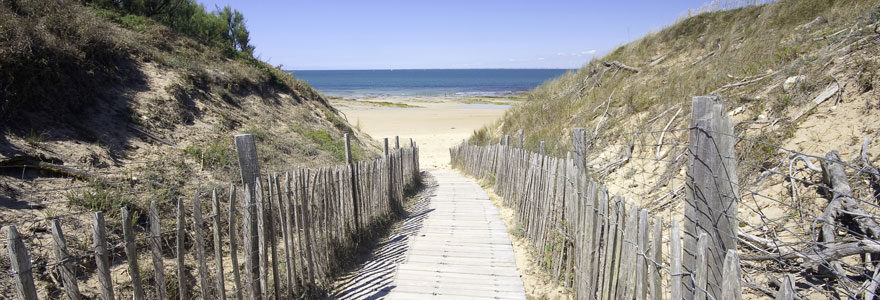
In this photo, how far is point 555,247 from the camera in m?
4.78

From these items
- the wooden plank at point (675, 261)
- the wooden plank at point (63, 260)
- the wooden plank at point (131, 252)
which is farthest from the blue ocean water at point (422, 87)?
the wooden plank at point (63, 260)

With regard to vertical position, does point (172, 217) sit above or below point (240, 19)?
below

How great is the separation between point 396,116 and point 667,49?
2261 cm

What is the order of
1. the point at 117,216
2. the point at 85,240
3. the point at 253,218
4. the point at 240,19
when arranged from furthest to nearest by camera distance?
the point at 240,19
the point at 117,216
the point at 85,240
the point at 253,218

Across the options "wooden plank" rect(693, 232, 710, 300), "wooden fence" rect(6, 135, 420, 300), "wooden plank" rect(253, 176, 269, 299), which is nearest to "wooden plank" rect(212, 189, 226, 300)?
"wooden fence" rect(6, 135, 420, 300)

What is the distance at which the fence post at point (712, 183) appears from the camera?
2232 millimetres

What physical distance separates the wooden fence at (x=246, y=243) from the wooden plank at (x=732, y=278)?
2774 mm

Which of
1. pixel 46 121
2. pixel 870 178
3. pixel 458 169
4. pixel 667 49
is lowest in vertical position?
pixel 458 169

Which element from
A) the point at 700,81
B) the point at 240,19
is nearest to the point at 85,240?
the point at 700,81

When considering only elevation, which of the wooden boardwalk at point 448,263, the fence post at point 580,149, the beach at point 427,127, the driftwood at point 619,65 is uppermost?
the driftwood at point 619,65

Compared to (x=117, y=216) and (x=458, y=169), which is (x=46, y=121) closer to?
(x=117, y=216)

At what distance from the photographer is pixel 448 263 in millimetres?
5219

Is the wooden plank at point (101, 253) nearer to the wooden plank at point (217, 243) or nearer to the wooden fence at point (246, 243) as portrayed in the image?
the wooden fence at point (246, 243)

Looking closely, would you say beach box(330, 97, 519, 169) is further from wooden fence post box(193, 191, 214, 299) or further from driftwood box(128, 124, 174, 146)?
wooden fence post box(193, 191, 214, 299)
